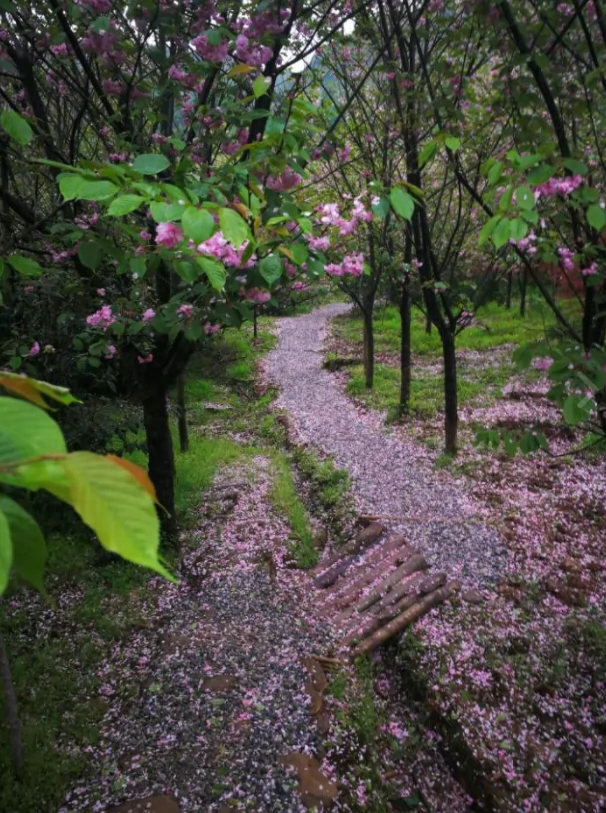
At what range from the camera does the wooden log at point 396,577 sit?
17.7 feet

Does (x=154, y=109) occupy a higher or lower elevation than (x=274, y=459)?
higher

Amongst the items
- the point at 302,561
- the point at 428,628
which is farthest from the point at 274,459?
the point at 428,628

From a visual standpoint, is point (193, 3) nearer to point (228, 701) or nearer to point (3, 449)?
point (3, 449)

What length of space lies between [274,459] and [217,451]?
1.18m

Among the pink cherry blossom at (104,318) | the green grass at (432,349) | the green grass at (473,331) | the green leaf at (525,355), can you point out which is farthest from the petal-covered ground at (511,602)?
the green grass at (473,331)

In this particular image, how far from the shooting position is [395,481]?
8039 mm

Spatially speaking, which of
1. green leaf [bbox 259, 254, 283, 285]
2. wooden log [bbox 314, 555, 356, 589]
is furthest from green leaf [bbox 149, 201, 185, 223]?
wooden log [bbox 314, 555, 356, 589]

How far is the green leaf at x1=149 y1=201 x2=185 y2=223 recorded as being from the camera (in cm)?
140

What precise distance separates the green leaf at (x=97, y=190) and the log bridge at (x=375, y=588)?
454 centimetres

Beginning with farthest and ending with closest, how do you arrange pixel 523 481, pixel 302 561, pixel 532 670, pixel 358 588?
pixel 523 481, pixel 302 561, pixel 358 588, pixel 532 670

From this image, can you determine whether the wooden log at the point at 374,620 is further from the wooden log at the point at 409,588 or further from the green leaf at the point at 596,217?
the green leaf at the point at 596,217

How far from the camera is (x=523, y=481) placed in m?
7.79

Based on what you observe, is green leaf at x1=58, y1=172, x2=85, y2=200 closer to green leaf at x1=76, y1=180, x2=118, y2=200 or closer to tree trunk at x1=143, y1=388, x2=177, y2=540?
green leaf at x1=76, y1=180, x2=118, y2=200

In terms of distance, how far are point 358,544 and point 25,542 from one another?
598 centimetres
